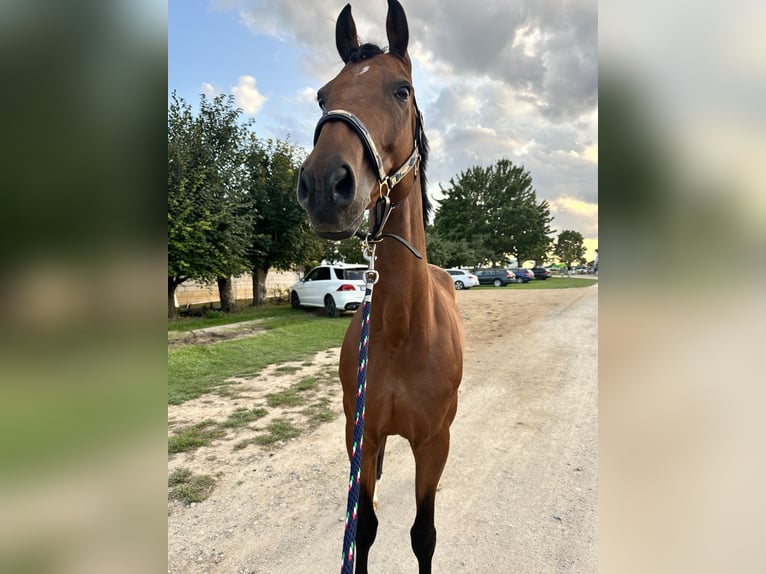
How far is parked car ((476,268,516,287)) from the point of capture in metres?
32.6

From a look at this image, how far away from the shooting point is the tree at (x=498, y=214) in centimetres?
4459

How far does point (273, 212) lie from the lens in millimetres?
13844

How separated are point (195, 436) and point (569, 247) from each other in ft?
254

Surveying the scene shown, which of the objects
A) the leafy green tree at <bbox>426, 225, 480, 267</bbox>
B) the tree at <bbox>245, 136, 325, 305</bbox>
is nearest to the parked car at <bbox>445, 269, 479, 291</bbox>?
the leafy green tree at <bbox>426, 225, 480, 267</bbox>

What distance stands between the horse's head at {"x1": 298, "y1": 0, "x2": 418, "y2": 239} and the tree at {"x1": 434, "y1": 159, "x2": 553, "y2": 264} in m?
42.2

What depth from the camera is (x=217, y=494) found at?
2.84 metres

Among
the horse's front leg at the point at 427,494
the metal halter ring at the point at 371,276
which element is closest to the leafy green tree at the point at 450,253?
the horse's front leg at the point at 427,494

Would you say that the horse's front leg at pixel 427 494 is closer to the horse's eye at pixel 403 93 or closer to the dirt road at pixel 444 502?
the dirt road at pixel 444 502

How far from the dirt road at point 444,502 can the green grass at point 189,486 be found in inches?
3.3
